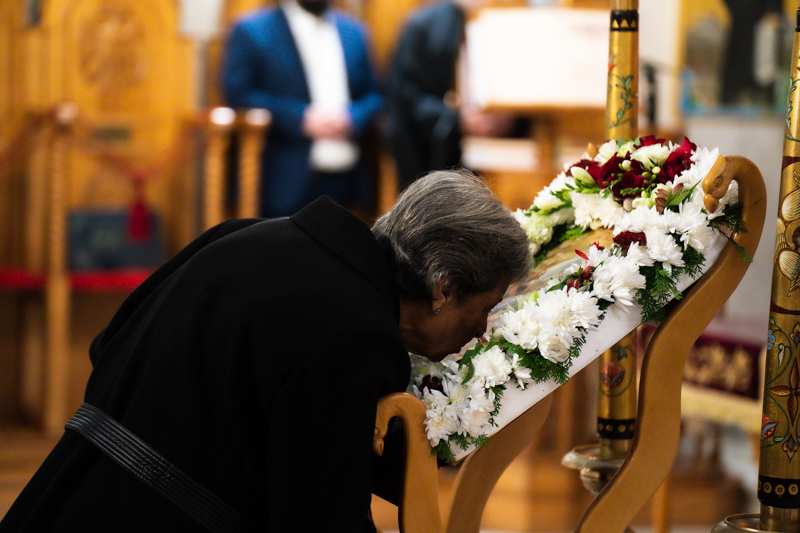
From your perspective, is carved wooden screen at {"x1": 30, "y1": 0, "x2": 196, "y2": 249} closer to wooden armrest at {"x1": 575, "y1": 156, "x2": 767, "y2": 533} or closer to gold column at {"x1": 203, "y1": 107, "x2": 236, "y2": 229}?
gold column at {"x1": 203, "y1": 107, "x2": 236, "y2": 229}

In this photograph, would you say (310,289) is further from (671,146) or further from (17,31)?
(17,31)

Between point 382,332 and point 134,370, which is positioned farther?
point 134,370

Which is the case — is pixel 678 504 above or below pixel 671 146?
below

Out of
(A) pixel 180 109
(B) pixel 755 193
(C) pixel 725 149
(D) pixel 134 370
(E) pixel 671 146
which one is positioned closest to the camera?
(D) pixel 134 370

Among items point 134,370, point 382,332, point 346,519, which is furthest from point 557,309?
point 134,370

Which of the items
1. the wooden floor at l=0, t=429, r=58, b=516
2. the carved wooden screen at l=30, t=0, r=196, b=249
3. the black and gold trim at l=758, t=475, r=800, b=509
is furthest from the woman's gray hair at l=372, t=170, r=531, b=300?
the carved wooden screen at l=30, t=0, r=196, b=249

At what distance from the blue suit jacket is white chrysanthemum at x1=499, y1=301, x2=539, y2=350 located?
298 cm

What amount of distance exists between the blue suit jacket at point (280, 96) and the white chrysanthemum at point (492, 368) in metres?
3.02

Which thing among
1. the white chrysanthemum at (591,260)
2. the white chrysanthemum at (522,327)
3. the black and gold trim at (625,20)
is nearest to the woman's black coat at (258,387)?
the white chrysanthemum at (522,327)

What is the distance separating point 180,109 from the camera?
4.70 metres

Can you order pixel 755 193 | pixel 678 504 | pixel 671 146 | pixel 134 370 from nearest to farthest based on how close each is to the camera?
pixel 134 370 → pixel 755 193 → pixel 671 146 → pixel 678 504

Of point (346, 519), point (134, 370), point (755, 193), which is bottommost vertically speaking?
point (346, 519)

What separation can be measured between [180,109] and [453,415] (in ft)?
11.8

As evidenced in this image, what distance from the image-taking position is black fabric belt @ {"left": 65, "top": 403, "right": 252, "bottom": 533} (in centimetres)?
137
